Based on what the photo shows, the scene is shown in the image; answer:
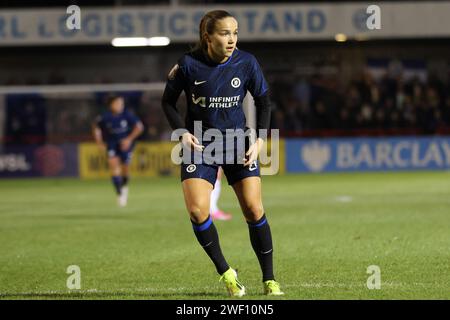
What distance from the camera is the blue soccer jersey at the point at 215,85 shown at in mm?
7289

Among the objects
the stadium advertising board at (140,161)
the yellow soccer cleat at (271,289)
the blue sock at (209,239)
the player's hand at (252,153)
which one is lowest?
the stadium advertising board at (140,161)

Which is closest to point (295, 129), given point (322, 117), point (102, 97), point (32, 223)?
point (322, 117)

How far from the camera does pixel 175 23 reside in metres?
28.6

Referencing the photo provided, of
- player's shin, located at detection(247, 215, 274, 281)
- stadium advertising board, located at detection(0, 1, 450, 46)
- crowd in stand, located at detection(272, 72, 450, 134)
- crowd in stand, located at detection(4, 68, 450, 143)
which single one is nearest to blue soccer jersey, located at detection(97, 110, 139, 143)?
crowd in stand, located at detection(4, 68, 450, 143)

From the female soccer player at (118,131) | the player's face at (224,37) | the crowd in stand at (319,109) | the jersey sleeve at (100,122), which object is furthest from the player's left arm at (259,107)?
the crowd in stand at (319,109)

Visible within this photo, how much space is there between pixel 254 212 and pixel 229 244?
13.5 ft

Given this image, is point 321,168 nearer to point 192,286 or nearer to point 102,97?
point 102,97

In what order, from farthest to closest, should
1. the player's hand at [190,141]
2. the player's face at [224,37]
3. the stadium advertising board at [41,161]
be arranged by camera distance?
the stadium advertising board at [41,161], the player's hand at [190,141], the player's face at [224,37]

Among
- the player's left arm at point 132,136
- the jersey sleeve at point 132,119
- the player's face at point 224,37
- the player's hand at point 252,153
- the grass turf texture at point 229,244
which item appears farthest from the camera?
the jersey sleeve at point 132,119

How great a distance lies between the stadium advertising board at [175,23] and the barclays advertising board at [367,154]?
3.67 m

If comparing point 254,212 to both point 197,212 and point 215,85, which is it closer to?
point 197,212

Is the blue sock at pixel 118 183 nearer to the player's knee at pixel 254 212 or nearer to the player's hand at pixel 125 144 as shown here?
the player's hand at pixel 125 144

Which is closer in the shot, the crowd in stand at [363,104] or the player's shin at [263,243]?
the player's shin at [263,243]
